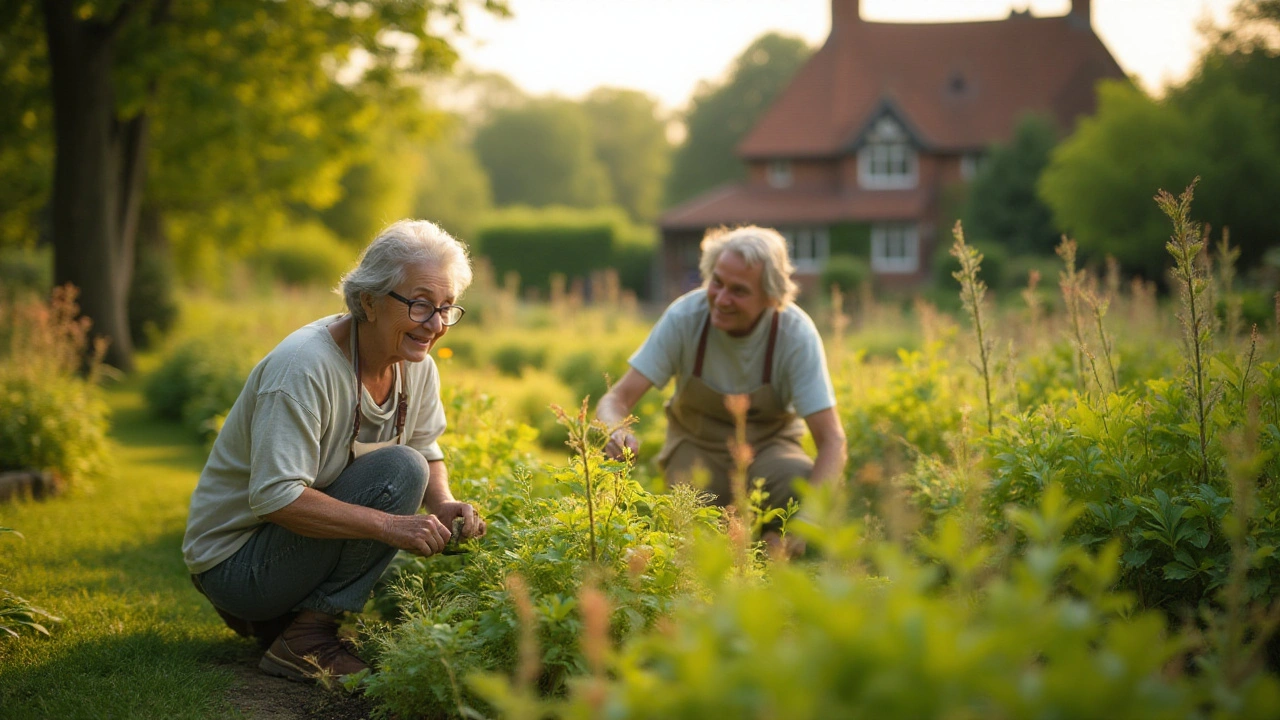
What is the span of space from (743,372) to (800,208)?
2897 centimetres

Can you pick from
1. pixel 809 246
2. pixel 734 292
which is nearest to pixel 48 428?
pixel 734 292

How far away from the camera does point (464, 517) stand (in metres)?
3.14

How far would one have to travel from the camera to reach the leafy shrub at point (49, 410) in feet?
18.8

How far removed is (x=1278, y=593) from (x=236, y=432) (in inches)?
124

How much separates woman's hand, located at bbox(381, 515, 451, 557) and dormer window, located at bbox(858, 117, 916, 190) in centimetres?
3146

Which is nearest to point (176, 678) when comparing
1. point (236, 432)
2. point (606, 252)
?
point (236, 432)

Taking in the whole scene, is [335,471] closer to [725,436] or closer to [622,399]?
[622,399]

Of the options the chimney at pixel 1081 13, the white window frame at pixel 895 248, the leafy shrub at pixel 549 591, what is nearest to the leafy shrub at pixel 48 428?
the leafy shrub at pixel 549 591

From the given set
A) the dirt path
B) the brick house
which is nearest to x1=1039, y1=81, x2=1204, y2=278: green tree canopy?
the brick house

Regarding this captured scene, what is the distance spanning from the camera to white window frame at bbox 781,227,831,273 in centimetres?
3288

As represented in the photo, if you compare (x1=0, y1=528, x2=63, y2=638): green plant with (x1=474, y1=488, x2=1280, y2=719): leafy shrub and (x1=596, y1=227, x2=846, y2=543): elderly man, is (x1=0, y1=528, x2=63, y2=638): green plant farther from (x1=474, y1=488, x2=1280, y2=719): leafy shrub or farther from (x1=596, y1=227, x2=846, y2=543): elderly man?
(x1=474, y1=488, x2=1280, y2=719): leafy shrub

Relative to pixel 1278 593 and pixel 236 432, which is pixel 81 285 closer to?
pixel 236 432

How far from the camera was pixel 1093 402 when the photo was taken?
131 inches

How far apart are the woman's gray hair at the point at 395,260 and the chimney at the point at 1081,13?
3660 cm
